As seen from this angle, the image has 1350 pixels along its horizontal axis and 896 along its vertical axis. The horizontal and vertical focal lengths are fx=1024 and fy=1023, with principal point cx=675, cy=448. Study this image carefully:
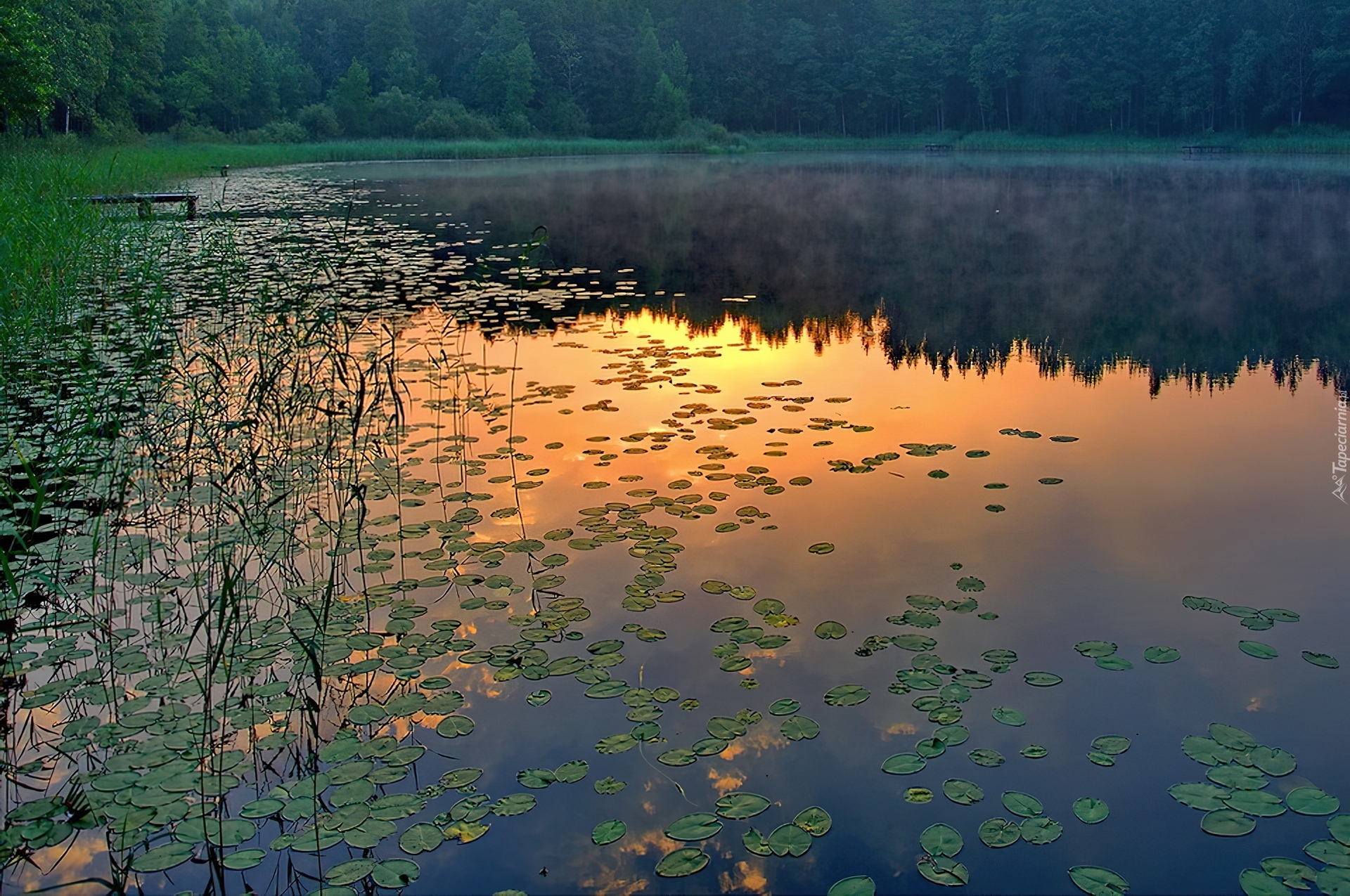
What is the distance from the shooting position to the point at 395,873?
262 cm

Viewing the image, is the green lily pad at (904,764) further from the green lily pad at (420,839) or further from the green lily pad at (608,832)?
the green lily pad at (420,839)

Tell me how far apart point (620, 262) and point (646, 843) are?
12.4m

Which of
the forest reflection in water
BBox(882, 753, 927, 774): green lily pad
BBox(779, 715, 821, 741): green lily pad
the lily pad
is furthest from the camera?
the forest reflection in water

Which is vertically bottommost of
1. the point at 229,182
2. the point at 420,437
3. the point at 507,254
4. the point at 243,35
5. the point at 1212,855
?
the point at 1212,855

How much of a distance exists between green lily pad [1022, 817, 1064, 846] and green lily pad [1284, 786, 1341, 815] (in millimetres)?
662

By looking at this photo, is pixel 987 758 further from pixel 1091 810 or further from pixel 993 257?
pixel 993 257

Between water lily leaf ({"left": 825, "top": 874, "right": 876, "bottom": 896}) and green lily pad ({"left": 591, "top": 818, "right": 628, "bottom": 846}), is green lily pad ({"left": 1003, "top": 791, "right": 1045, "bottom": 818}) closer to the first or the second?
water lily leaf ({"left": 825, "top": 874, "right": 876, "bottom": 896})

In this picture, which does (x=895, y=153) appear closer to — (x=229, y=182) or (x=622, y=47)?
(x=622, y=47)

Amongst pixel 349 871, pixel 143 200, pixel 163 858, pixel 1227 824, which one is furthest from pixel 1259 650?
pixel 143 200

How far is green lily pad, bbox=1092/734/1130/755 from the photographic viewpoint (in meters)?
3.11

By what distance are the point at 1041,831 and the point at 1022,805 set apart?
10cm

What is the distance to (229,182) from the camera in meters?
30.0

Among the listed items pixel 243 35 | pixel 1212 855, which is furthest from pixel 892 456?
pixel 243 35

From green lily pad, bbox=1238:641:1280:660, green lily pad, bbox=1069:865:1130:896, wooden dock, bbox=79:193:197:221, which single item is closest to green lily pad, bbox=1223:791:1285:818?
green lily pad, bbox=1069:865:1130:896
